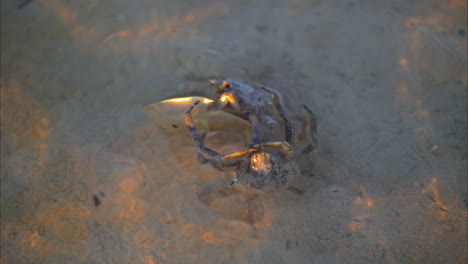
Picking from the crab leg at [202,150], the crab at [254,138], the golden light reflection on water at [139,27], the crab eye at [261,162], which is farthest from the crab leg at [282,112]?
the golden light reflection on water at [139,27]

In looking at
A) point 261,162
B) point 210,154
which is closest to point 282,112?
point 261,162

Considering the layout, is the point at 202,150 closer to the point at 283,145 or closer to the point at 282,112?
the point at 283,145

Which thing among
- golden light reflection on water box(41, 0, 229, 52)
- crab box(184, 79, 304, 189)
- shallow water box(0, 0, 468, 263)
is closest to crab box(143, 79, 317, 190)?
crab box(184, 79, 304, 189)

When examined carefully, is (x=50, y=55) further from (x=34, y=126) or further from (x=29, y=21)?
(x=34, y=126)

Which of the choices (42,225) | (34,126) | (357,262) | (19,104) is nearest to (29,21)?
(19,104)

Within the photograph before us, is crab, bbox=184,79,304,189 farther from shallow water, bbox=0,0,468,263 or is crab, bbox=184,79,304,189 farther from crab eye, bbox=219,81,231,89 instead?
shallow water, bbox=0,0,468,263

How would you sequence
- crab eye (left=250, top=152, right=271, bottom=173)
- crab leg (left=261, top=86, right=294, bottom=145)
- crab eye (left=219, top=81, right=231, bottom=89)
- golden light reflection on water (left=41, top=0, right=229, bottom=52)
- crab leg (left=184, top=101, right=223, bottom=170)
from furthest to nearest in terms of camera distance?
golden light reflection on water (left=41, top=0, right=229, bottom=52)
crab eye (left=219, top=81, right=231, bottom=89)
crab leg (left=261, top=86, right=294, bottom=145)
crab leg (left=184, top=101, right=223, bottom=170)
crab eye (left=250, top=152, right=271, bottom=173)

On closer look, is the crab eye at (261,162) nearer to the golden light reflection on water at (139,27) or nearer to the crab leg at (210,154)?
the crab leg at (210,154)

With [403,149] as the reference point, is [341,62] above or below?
above
